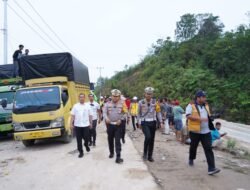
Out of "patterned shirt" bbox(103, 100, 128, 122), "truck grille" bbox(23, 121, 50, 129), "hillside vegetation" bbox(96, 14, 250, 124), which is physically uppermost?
"hillside vegetation" bbox(96, 14, 250, 124)

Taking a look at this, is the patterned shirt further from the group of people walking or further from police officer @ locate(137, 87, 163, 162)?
police officer @ locate(137, 87, 163, 162)

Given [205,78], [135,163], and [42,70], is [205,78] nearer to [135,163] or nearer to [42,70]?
[42,70]

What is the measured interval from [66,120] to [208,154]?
6.46m

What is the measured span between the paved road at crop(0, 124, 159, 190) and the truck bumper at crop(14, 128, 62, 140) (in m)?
0.61

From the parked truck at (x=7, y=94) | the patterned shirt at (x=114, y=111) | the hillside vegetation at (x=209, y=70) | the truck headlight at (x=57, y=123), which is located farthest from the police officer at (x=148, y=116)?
the hillside vegetation at (x=209, y=70)

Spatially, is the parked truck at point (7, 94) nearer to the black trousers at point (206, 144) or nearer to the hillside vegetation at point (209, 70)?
the black trousers at point (206, 144)

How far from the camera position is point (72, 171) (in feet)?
26.2

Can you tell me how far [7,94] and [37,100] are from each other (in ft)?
16.1

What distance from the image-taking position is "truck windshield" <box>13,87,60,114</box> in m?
12.1

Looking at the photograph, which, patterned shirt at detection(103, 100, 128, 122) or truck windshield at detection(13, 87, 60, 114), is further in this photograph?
truck windshield at detection(13, 87, 60, 114)

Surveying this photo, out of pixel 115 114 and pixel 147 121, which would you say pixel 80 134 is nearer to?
pixel 115 114

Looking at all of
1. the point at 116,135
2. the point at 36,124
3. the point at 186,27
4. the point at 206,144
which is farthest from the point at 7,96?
the point at 186,27

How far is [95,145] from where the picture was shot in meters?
11.7

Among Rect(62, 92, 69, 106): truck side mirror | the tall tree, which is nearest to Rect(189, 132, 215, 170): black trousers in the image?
Rect(62, 92, 69, 106): truck side mirror
